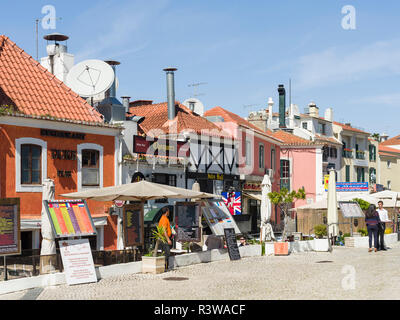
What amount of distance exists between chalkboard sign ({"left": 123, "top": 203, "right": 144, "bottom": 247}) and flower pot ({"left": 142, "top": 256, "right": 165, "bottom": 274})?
121cm

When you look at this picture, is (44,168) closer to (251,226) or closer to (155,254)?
(155,254)

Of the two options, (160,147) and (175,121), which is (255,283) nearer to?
(160,147)

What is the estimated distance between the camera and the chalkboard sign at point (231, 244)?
19062mm

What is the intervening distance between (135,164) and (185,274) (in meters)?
12.1

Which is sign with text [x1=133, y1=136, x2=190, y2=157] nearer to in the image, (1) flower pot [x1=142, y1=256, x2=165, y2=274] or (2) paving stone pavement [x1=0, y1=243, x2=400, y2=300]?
(2) paving stone pavement [x1=0, y1=243, x2=400, y2=300]

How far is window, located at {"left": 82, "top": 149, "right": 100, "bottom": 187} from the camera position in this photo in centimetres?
2428

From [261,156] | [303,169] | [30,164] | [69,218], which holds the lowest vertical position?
[69,218]

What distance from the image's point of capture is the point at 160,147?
30.1 meters

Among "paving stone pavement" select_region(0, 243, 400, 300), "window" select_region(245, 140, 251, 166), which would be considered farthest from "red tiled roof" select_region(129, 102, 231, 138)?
"paving stone pavement" select_region(0, 243, 400, 300)

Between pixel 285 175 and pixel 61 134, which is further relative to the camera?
pixel 285 175

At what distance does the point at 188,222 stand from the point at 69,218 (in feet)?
16.8

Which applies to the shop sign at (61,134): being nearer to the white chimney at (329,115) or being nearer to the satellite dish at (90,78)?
the satellite dish at (90,78)

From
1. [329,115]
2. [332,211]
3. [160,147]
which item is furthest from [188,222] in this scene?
[329,115]
